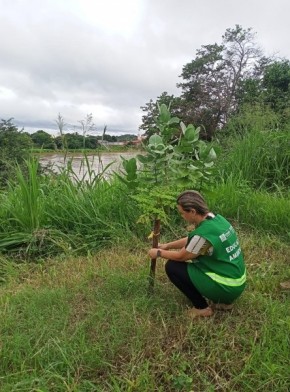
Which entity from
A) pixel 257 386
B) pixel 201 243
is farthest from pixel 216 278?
pixel 257 386

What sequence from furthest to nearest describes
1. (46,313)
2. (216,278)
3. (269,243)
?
(269,243) < (46,313) < (216,278)

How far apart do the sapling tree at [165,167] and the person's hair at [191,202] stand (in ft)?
0.21

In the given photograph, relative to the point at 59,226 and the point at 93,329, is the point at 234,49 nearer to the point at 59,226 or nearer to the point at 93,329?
the point at 59,226

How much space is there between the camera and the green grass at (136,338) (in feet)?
5.58

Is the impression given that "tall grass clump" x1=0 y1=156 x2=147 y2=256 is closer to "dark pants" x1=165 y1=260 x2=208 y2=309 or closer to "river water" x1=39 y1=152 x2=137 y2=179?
"river water" x1=39 y1=152 x2=137 y2=179

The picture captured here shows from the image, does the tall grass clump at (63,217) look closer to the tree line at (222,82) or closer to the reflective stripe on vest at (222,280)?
the reflective stripe on vest at (222,280)

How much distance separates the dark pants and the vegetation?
0.11 meters

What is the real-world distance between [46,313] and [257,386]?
1363 mm

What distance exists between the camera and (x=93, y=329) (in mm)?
2055

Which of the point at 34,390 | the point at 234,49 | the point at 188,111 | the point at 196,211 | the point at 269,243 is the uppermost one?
the point at 234,49

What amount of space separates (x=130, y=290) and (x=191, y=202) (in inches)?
34.5

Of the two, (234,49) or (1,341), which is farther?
(234,49)

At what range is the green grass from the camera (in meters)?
1.70

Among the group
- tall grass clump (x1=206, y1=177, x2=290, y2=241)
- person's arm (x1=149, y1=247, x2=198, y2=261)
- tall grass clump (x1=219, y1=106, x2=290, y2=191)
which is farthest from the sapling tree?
tall grass clump (x1=219, y1=106, x2=290, y2=191)
